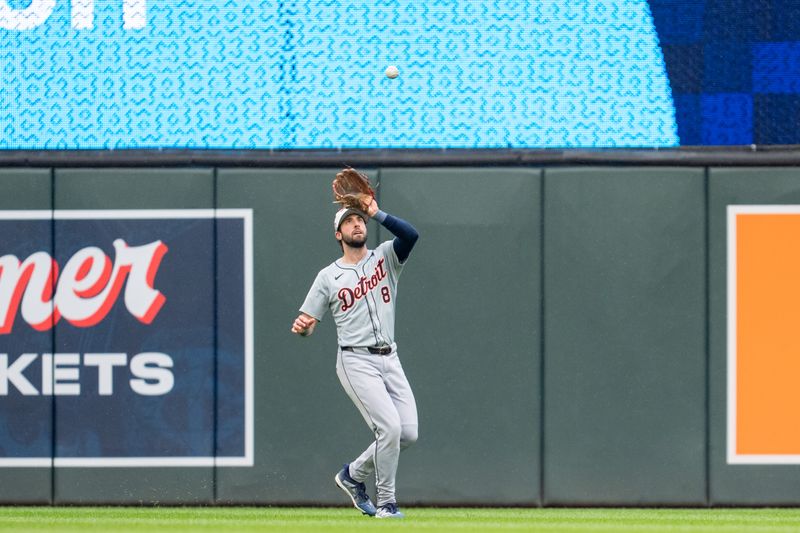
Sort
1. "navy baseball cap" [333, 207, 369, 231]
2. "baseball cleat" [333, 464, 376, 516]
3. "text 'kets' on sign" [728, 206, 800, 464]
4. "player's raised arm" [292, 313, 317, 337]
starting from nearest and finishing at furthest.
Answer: "player's raised arm" [292, 313, 317, 337]
"navy baseball cap" [333, 207, 369, 231]
"baseball cleat" [333, 464, 376, 516]
"text 'kets' on sign" [728, 206, 800, 464]

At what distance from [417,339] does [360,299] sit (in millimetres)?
960

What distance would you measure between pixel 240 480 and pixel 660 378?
2.38m

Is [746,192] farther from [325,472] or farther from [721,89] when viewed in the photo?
[325,472]

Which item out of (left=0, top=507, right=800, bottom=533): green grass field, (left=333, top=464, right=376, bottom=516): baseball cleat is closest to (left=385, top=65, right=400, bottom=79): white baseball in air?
(left=333, top=464, right=376, bottom=516): baseball cleat

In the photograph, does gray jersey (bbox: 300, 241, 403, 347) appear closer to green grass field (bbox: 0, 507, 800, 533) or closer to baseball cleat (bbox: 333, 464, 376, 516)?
baseball cleat (bbox: 333, 464, 376, 516)

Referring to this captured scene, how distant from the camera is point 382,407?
6.35 metres

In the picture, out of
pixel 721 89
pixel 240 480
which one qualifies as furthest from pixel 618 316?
pixel 240 480

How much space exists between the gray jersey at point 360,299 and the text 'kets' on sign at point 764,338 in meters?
2.02

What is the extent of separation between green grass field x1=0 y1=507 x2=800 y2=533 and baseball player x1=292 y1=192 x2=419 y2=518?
356 mm

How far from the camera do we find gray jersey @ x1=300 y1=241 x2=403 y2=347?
6453mm

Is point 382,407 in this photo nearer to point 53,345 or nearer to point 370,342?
point 370,342

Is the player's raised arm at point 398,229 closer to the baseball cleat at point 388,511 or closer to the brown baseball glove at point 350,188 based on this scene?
the brown baseball glove at point 350,188

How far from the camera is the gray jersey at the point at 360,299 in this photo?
645 centimetres

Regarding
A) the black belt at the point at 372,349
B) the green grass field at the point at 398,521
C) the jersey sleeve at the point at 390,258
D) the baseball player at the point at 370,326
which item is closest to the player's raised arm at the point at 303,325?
the baseball player at the point at 370,326
